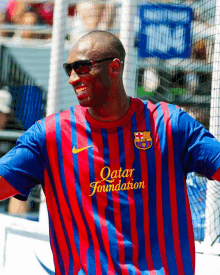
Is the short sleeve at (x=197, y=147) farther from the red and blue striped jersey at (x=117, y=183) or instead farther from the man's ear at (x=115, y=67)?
the man's ear at (x=115, y=67)

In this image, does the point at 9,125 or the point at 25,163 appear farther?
the point at 9,125

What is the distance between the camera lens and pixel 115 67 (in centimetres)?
165

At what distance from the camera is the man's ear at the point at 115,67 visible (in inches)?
64.5

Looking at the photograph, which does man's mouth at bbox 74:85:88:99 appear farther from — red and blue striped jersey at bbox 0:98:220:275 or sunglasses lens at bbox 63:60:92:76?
red and blue striped jersey at bbox 0:98:220:275

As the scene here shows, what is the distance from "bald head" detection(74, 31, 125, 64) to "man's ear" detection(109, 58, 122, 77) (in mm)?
23

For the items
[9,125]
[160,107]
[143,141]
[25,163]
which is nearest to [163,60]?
[160,107]

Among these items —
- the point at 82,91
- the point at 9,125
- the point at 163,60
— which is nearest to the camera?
the point at 82,91

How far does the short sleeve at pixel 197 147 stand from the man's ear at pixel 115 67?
296 millimetres

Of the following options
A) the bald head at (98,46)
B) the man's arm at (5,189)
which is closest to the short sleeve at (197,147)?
the bald head at (98,46)

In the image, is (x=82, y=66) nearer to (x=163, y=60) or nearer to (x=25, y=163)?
(x=25, y=163)

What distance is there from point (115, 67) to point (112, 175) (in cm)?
42

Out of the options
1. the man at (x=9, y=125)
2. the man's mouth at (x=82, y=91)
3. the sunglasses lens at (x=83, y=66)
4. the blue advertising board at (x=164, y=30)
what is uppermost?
the blue advertising board at (x=164, y=30)

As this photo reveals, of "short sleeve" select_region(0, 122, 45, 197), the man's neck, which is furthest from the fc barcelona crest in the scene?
"short sleeve" select_region(0, 122, 45, 197)

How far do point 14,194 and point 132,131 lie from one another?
1.74ft
